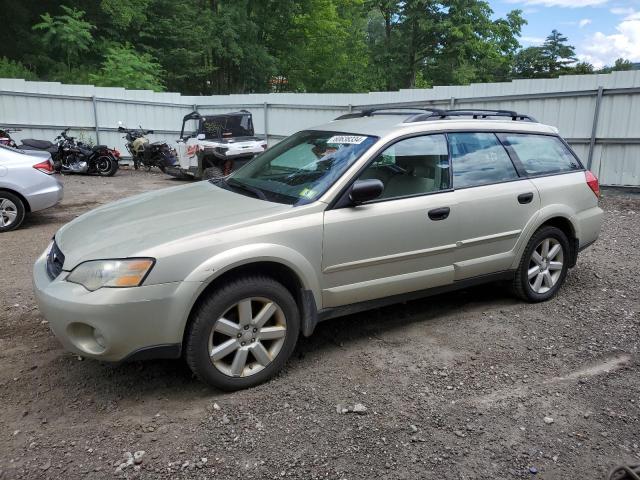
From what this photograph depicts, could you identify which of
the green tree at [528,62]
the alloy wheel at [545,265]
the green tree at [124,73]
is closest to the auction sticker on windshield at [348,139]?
the alloy wheel at [545,265]

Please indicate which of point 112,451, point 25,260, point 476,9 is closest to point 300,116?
point 25,260

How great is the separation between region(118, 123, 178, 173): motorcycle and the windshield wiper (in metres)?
10.9

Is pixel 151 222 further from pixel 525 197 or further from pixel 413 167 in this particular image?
pixel 525 197

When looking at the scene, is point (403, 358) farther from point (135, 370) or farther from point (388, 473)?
point (135, 370)

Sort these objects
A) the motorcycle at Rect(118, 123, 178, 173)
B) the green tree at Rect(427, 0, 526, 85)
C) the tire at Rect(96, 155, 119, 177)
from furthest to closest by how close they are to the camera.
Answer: the green tree at Rect(427, 0, 526, 85)
the motorcycle at Rect(118, 123, 178, 173)
the tire at Rect(96, 155, 119, 177)

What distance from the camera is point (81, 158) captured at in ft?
44.9

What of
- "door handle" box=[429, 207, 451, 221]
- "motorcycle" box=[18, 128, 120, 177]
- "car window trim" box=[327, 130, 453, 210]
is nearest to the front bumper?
"car window trim" box=[327, 130, 453, 210]

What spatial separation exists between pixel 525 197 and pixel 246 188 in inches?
93.7

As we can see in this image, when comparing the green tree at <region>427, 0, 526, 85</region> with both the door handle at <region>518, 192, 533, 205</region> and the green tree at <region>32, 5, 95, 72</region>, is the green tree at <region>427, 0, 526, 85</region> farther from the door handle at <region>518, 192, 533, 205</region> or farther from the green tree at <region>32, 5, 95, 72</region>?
the door handle at <region>518, 192, 533, 205</region>

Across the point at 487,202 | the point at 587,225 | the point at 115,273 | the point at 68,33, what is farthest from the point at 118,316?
the point at 68,33

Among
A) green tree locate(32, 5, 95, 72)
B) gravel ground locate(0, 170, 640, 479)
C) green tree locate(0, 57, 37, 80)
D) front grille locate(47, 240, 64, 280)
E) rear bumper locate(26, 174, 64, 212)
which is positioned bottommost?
gravel ground locate(0, 170, 640, 479)

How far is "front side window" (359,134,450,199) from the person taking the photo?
12.6ft

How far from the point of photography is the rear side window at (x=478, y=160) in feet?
13.7

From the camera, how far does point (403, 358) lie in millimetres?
3691
